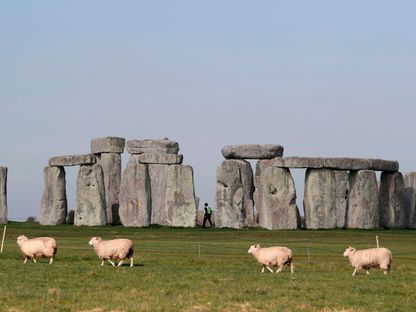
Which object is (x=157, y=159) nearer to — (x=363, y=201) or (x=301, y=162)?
(x=301, y=162)

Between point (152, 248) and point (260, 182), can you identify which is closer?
point (152, 248)

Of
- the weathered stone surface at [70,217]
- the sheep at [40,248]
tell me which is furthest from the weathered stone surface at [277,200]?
the sheep at [40,248]

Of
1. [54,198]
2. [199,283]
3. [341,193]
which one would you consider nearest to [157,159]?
[54,198]

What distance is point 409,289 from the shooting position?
23953mm

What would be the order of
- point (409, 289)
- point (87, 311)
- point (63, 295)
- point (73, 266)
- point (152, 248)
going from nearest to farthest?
1. point (87, 311)
2. point (63, 295)
3. point (409, 289)
4. point (73, 266)
5. point (152, 248)

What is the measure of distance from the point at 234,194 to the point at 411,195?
10224 millimetres

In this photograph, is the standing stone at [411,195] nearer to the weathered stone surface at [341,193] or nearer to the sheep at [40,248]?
the weathered stone surface at [341,193]

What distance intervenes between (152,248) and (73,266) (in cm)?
1115

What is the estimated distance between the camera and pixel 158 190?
2394 inches

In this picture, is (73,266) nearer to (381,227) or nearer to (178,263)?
(178,263)

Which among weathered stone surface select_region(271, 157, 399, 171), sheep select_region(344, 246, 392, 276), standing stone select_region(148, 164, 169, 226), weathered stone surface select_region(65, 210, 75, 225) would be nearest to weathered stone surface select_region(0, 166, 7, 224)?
weathered stone surface select_region(65, 210, 75, 225)

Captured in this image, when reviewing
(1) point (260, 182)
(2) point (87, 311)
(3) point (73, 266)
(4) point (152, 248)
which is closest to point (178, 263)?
(3) point (73, 266)

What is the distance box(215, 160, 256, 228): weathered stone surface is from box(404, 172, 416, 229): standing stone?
8.63 m

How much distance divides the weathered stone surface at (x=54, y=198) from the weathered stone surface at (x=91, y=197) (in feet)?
7.50
